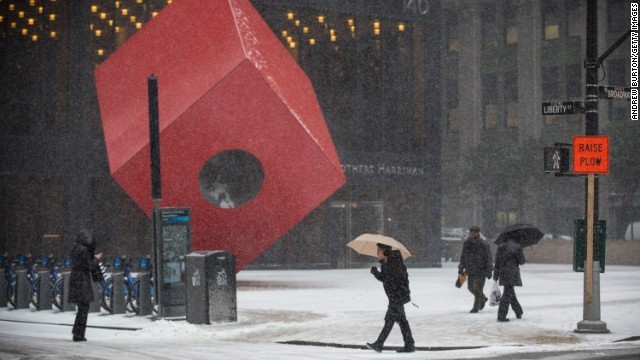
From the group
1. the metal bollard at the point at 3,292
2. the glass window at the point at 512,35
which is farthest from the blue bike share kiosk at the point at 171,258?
the glass window at the point at 512,35

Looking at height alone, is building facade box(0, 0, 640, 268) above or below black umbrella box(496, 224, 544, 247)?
above

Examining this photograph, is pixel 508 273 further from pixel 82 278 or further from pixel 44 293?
pixel 44 293

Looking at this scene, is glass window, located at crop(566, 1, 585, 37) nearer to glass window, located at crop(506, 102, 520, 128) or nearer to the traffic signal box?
glass window, located at crop(506, 102, 520, 128)

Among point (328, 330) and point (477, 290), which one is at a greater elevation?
point (477, 290)

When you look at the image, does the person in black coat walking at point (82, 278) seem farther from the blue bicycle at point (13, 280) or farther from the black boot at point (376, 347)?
the blue bicycle at point (13, 280)

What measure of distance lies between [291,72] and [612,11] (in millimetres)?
42422

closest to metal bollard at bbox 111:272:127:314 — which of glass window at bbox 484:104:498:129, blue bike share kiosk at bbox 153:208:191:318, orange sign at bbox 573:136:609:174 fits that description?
blue bike share kiosk at bbox 153:208:191:318

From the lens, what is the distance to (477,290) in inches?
751

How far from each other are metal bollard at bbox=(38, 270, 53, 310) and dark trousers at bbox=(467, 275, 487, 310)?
7.90m

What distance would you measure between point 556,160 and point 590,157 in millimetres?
525

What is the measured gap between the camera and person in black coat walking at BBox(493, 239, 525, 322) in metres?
17.2

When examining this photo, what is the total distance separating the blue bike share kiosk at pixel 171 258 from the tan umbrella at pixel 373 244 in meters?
5.25

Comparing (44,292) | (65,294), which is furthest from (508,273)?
(44,292)

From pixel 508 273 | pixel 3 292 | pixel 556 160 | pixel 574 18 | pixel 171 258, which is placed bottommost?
pixel 3 292
